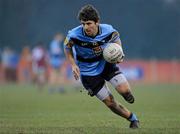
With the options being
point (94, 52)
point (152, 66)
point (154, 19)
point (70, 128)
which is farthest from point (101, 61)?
point (154, 19)

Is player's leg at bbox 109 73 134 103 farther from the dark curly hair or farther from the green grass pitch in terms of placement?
the dark curly hair

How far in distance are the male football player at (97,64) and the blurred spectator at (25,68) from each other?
85.2 ft

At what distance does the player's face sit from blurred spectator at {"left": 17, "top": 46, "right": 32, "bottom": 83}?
85.9 feet

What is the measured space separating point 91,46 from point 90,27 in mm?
345

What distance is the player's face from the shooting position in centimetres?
1070

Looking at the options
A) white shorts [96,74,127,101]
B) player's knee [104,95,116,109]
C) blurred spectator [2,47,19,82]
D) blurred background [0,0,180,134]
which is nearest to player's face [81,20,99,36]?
white shorts [96,74,127,101]

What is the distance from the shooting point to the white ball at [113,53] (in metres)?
10.6

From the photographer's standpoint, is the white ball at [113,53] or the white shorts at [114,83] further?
the white shorts at [114,83]

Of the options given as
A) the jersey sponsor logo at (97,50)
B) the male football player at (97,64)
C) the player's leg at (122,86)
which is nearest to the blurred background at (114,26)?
the male football player at (97,64)

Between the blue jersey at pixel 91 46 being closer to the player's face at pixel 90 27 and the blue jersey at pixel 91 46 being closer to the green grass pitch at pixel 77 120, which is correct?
the player's face at pixel 90 27

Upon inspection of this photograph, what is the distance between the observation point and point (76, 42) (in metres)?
11.0

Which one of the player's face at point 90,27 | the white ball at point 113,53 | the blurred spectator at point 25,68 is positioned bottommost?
the blurred spectator at point 25,68

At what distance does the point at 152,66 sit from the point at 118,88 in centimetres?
2564

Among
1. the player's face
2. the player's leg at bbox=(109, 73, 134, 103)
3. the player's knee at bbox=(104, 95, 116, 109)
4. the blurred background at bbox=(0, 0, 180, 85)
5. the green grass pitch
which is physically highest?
the player's face
